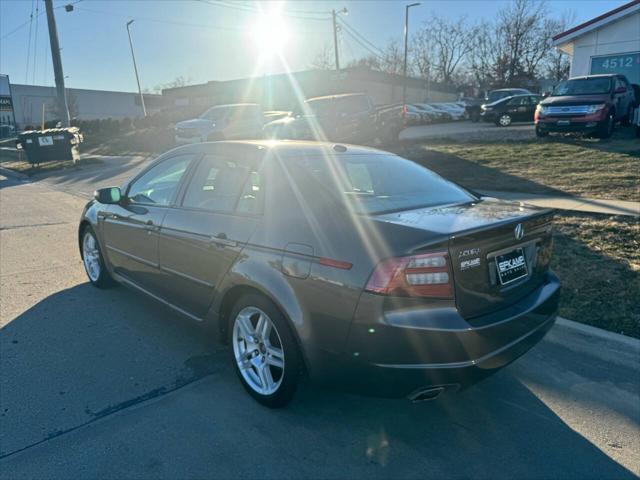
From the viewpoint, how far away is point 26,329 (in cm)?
423

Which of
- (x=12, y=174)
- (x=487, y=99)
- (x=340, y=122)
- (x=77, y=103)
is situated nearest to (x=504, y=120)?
(x=487, y=99)

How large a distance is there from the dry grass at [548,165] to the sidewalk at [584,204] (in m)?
0.34

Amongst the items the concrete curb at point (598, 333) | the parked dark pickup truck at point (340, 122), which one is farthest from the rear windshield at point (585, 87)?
the concrete curb at point (598, 333)

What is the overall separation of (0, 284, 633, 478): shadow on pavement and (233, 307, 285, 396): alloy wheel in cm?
16

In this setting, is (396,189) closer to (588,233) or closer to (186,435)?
(186,435)

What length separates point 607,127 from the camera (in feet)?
43.7

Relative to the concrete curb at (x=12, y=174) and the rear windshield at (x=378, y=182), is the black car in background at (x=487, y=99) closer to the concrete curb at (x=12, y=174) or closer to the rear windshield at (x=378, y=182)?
the concrete curb at (x=12, y=174)

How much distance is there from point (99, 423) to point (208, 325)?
2.92 ft

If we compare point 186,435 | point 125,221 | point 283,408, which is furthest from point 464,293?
point 125,221

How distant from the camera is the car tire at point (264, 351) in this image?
2.80 m

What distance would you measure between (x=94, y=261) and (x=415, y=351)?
4.03 metres

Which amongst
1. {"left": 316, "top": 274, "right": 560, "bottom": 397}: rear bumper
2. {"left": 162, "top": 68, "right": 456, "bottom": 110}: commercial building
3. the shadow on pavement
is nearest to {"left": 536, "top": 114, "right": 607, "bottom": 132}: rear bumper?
the shadow on pavement

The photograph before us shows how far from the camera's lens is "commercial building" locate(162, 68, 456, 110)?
144 ft

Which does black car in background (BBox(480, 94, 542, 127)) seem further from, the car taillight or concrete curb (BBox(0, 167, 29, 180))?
the car taillight
